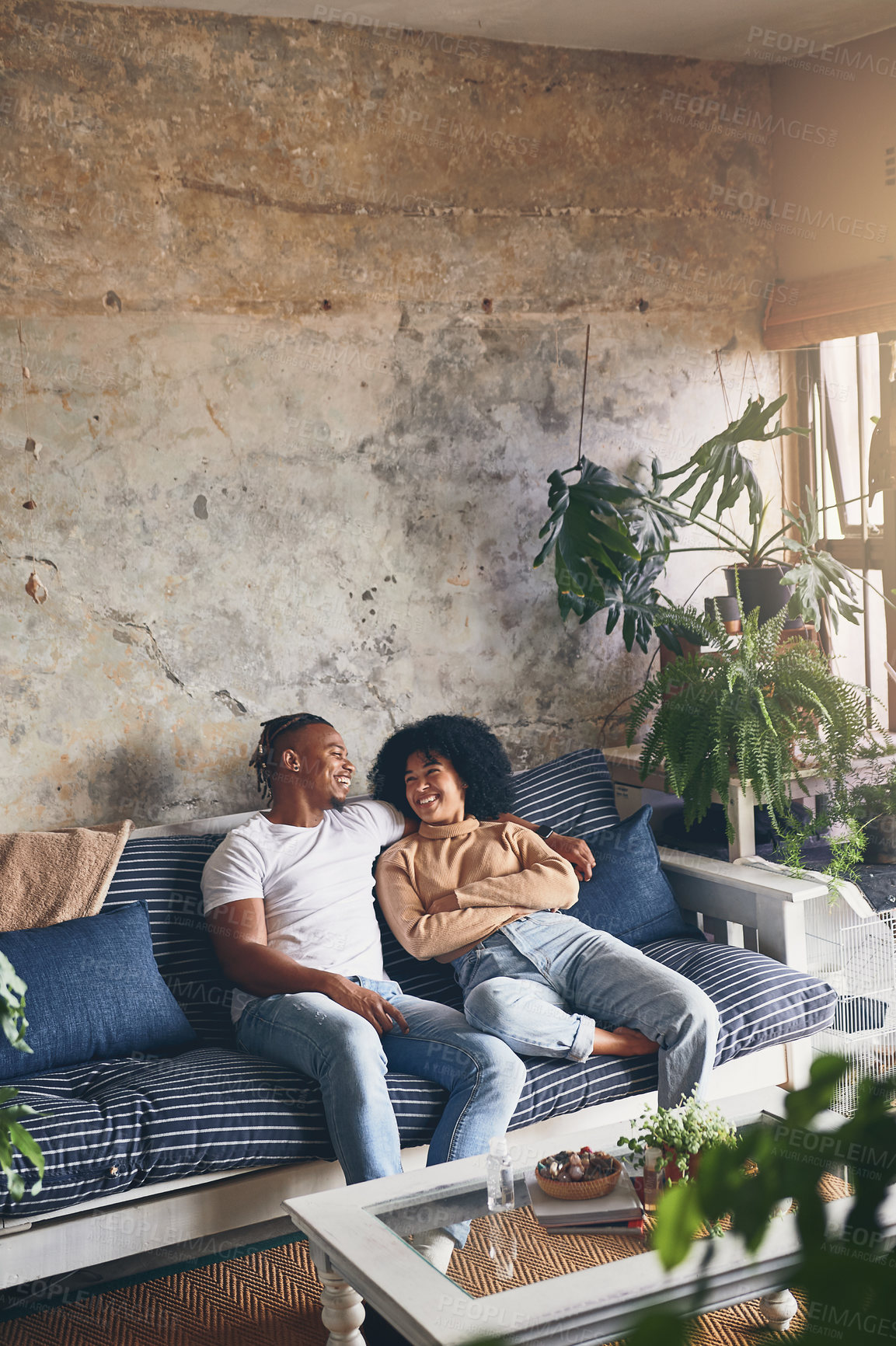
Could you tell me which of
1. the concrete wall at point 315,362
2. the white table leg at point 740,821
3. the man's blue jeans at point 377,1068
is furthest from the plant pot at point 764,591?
A: the man's blue jeans at point 377,1068

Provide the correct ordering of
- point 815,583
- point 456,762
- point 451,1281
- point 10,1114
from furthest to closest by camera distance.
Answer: point 815,583 → point 456,762 → point 451,1281 → point 10,1114

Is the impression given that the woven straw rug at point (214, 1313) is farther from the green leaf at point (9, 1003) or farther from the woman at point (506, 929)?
the green leaf at point (9, 1003)

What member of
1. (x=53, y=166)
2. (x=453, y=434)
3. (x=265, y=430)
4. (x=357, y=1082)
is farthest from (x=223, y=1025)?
(x=53, y=166)

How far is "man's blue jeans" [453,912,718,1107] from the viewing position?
253 cm

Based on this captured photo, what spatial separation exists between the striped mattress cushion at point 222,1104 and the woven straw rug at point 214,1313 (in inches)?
12.0

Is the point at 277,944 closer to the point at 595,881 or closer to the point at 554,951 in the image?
the point at 554,951

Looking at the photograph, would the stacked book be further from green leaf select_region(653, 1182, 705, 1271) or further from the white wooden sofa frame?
green leaf select_region(653, 1182, 705, 1271)

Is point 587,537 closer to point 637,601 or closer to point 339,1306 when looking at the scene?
point 637,601

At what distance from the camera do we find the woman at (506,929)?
8.36 ft

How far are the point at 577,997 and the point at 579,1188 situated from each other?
0.83 metres

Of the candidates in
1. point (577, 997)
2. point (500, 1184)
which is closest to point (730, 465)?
point (577, 997)

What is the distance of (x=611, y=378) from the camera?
146 inches

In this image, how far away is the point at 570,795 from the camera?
3268mm

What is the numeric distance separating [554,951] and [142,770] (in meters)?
1.19
